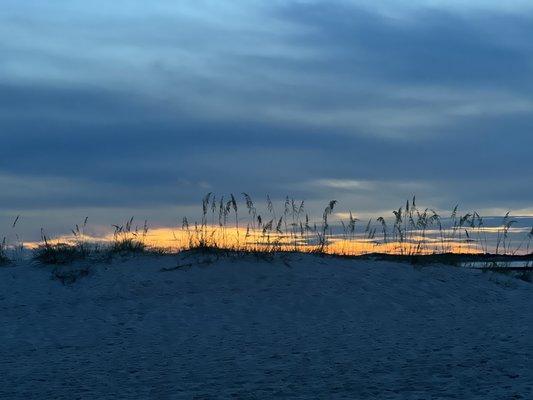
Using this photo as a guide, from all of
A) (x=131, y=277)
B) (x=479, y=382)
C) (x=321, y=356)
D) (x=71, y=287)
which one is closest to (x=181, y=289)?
(x=131, y=277)

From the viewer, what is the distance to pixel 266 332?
8797mm

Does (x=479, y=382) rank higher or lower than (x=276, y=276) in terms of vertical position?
lower

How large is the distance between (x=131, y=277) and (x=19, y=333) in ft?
8.75

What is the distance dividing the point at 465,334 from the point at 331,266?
394cm

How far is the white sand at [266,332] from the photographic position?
6.21m

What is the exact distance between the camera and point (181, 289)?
10.9 metres

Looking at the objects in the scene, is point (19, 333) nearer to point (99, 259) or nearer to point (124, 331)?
point (124, 331)

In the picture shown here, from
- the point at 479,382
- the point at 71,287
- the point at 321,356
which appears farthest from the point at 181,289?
the point at 479,382

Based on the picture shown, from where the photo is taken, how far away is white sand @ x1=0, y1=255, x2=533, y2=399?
6.21m

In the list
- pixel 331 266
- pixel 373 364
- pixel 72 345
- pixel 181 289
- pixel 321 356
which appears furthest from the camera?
pixel 331 266

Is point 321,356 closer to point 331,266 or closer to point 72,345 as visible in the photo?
point 72,345

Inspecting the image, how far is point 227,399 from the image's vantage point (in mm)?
5699

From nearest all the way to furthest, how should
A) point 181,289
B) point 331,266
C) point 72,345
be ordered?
point 72,345 → point 181,289 → point 331,266

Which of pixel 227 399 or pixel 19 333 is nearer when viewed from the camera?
pixel 227 399
